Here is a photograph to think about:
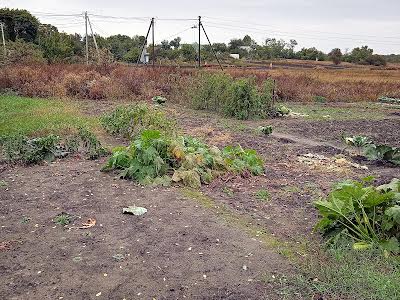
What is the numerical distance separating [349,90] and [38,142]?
636 inches

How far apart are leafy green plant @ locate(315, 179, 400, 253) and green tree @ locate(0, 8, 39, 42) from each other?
125ft

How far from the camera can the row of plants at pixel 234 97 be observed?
1211 centimetres

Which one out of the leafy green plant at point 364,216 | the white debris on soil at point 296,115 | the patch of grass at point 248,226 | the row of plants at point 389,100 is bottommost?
the row of plants at point 389,100

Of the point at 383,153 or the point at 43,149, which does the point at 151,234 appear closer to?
the point at 43,149

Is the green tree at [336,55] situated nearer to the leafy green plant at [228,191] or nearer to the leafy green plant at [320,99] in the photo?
the leafy green plant at [320,99]

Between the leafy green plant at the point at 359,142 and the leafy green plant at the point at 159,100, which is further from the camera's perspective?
the leafy green plant at the point at 159,100

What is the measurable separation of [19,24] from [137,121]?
36.4m

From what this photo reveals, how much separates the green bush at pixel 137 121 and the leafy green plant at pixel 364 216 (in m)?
4.01

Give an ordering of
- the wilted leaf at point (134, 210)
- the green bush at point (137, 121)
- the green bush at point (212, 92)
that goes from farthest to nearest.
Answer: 1. the green bush at point (212, 92)
2. the green bush at point (137, 121)
3. the wilted leaf at point (134, 210)

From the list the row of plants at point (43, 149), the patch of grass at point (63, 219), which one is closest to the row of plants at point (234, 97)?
the row of plants at point (43, 149)

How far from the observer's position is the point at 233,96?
1207 cm

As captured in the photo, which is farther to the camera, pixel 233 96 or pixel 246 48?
pixel 246 48

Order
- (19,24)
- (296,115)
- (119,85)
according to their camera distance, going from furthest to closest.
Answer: (19,24), (119,85), (296,115)

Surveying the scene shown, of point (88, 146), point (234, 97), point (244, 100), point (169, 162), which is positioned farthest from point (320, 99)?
point (169, 162)
